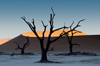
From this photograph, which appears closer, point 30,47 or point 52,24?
point 52,24

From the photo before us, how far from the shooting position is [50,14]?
17328mm

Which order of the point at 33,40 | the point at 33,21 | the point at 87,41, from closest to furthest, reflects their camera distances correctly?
the point at 33,21, the point at 87,41, the point at 33,40

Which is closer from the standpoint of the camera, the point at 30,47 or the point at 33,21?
the point at 33,21

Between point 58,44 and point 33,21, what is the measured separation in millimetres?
37271

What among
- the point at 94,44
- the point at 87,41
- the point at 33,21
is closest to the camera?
the point at 33,21

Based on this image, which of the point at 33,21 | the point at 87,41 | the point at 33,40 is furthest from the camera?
the point at 33,40

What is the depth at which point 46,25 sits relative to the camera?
17375 millimetres

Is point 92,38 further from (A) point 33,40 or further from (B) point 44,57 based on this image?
(B) point 44,57

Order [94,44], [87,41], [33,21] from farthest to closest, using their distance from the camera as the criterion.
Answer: [87,41] → [94,44] → [33,21]

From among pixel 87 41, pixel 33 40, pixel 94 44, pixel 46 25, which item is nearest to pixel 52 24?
pixel 46 25

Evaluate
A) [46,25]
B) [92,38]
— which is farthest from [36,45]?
[46,25]

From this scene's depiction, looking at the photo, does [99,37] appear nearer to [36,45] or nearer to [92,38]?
[92,38]

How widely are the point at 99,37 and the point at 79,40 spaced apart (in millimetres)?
5114

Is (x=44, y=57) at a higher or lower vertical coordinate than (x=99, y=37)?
lower
